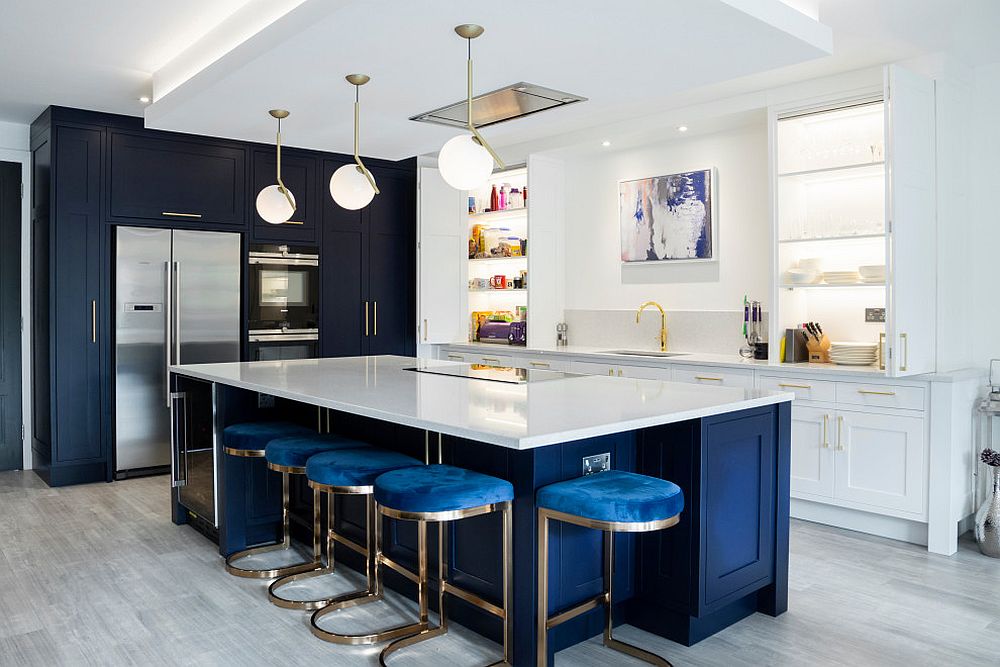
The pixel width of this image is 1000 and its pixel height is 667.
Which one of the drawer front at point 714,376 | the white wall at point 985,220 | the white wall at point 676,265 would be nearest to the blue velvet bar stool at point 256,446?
the drawer front at point 714,376

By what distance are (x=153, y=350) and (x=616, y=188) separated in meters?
3.60

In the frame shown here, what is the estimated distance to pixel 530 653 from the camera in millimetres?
2420

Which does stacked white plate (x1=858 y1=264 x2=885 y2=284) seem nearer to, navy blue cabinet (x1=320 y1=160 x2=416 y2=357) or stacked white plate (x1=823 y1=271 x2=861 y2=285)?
stacked white plate (x1=823 y1=271 x2=861 y2=285)

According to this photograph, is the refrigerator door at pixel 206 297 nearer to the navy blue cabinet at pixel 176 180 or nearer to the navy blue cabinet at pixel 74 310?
the navy blue cabinet at pixel 176 180

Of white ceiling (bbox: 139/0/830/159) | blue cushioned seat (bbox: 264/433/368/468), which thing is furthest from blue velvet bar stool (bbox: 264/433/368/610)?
white ceiling (bbox: 139/0/830/159)

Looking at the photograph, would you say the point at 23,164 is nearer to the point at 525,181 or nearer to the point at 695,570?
the point at 525,181

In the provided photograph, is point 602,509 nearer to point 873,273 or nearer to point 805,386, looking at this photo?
point 805,386

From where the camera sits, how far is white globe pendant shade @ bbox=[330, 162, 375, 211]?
3.81 m

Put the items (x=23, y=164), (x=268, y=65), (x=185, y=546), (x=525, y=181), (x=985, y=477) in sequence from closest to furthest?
(x=268, y=65) → (x=185, y=546) → (x=985, y=477) → (x=23, y=164) → (x=525, y=181)

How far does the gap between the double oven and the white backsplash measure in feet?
6.87

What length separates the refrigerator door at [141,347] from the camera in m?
5.25

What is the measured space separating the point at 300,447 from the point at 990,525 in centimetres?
328

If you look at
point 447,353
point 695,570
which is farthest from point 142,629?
point 447,353

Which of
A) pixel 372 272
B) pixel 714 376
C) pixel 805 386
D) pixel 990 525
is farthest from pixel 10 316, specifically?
pixel 990 525
